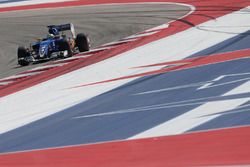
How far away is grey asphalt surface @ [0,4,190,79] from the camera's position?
58.7ft

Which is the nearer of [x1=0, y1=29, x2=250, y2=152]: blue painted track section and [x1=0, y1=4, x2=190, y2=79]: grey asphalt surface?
[x1=0, y1=29, x2=250, y2=152]: blue painted track section

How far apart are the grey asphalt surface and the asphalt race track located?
120mm

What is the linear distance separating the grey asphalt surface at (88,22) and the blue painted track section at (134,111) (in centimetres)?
533

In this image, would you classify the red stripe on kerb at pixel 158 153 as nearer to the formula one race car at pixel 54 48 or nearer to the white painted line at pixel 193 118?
the white painted line at pixel 193 118

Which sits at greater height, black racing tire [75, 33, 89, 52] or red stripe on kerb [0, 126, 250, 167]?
red stripe on kerb [0, 126, 250, 167]

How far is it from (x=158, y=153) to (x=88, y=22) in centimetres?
1483

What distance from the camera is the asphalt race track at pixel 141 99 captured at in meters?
7.05

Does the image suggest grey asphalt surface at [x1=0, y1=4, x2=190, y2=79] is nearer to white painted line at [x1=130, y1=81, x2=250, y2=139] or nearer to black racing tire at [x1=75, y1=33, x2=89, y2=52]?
A: black racing tire at [x1=75, y1=33, x2=89, y2=52]

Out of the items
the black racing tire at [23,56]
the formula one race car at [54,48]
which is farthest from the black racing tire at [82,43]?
the black racing tire at [23,56]

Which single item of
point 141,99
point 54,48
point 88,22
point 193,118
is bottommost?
point 88,22

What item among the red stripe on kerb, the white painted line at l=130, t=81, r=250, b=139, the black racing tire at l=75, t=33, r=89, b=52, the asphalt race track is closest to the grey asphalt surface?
the asphalt race track

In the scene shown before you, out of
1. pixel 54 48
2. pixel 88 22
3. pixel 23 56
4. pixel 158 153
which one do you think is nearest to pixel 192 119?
pixel 158 153

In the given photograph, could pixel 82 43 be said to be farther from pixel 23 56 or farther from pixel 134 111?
pixel 134 111

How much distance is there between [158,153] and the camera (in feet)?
22.4
